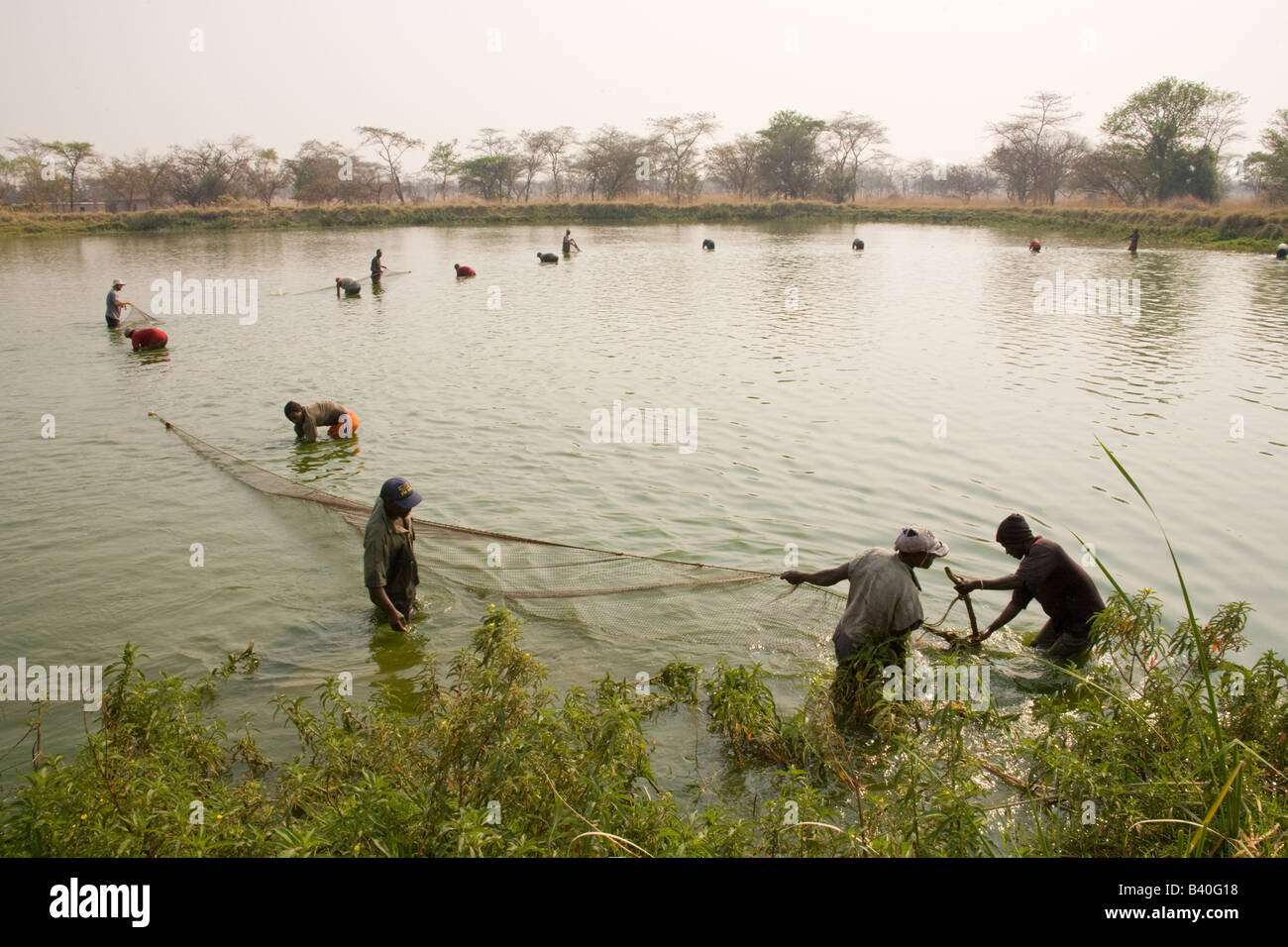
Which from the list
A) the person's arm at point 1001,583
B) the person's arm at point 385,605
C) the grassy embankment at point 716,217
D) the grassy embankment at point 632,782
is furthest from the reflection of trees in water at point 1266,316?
the person's arm at point 385,605

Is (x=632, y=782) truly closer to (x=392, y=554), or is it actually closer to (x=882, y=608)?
(x=882, y=608)

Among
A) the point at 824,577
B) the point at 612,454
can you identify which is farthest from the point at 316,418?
the point at 824,577

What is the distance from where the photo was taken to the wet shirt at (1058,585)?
610 cm

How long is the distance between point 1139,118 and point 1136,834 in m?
69.0

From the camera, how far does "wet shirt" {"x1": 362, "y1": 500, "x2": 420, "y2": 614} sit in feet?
21.2

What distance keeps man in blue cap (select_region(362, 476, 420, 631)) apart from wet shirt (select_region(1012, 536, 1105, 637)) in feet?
14.8

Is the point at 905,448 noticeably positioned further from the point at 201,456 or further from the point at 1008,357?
the point at 201,456

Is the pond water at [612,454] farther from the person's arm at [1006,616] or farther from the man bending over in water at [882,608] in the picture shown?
the man bending over in water at [882,608]

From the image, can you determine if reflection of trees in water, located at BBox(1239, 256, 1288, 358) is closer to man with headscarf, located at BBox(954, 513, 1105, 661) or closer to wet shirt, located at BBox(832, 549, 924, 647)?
man with headscarf, located at BBox(954, 513, 1105, 661)

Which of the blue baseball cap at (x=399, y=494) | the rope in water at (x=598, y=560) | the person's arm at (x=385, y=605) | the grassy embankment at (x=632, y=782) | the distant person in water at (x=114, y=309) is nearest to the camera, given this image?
the grassy embankment at (x=632, y=782)

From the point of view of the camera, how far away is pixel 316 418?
468 inches

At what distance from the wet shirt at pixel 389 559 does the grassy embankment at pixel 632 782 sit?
4.59 ft

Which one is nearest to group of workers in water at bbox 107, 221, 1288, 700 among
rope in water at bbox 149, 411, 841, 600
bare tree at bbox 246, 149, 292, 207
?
rope in water at bbox 149, 411, 841, 600

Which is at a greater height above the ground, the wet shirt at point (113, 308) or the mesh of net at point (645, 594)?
the wet shirt at point (113, 308)
